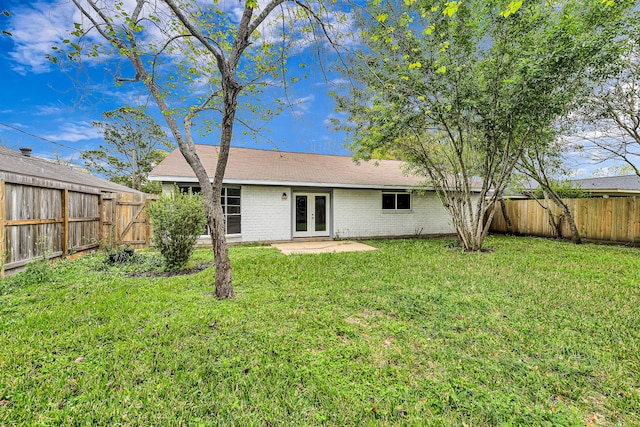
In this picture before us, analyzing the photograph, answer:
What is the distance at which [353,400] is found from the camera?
2.00 m

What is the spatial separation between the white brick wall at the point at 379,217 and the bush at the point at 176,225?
6.47m

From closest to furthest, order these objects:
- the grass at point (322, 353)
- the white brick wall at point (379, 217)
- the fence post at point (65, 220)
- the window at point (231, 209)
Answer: the grass at point (322, 353) → the fence post at point (65, 220) → the window at point (231, 209) → the white brick wall at point (379, 217)

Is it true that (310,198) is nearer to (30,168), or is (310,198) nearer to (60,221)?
(60,221)

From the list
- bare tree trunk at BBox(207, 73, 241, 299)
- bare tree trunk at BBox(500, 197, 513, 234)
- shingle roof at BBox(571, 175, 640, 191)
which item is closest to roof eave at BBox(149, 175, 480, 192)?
bare tree trunk at BBox(500, 197, 513, 234)

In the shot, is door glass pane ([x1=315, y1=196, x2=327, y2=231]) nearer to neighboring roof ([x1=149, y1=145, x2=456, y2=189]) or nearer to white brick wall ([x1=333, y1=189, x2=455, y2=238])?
white brick wall ([x1=333, y1=189, x2=455, y2=238])

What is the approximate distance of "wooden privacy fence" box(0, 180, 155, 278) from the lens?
5078 mm

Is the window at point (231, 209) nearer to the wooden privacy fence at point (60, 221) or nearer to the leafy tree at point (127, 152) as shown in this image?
the wooden privacy fence at point (60, 221)

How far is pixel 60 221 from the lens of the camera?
21.6 feet

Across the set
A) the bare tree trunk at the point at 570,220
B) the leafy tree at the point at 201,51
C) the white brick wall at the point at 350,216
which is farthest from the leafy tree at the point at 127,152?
the bare tree trunk at the point at 570,220

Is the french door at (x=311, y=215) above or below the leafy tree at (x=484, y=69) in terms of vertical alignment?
below

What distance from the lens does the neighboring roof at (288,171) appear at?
31.1 feet

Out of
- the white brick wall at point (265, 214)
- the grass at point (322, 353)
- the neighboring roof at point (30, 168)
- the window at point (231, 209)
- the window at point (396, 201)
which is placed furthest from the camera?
the window at point (396, 201)

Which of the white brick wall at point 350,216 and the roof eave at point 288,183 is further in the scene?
the white brick wall at point 350,216

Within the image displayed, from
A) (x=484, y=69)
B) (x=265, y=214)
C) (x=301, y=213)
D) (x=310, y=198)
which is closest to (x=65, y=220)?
(x=265, y=214)
